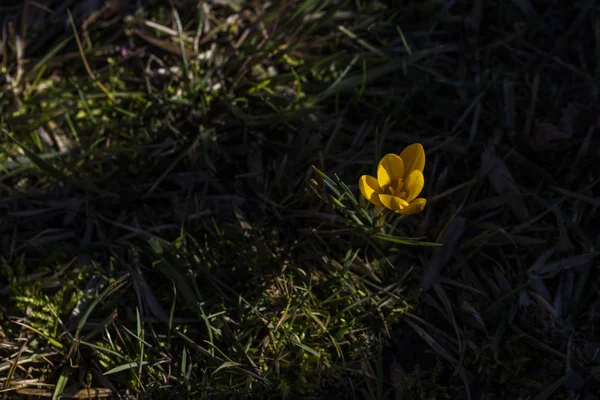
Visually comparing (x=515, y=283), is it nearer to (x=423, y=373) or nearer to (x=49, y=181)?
(x=423, y=373)

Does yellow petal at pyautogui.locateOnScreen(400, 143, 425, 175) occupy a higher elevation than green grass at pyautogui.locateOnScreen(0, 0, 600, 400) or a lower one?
higher

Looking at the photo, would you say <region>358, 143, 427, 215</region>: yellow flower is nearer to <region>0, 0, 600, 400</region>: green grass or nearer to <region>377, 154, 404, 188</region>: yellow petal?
<region>377, 154, 404, 188</region>: yellow petal

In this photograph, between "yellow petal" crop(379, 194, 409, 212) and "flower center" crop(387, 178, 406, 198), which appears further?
"flower center" crop(387, 178, 406, 198)

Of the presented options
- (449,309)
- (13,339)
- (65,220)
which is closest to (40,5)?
(65,220)

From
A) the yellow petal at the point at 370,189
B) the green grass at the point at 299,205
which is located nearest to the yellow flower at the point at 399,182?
the yellow petal at the point at 370,189

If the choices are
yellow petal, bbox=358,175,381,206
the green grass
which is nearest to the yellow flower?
yellow petal, bbox=358,175,381,206

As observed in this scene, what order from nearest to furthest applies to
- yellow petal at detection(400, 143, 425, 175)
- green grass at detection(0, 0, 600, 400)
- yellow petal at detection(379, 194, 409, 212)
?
1. yellow petal at detection(379, 194, 409, 212)
2. yellow petal at detection(400, 143, 425, 175)
3. green grass at detection(0, 0, 600, 400)

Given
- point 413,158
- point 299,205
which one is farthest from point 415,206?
point 299,205

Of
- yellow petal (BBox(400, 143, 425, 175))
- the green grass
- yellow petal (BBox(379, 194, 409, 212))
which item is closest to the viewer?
yellow petal (BBox(379, 194, 409, 212))
